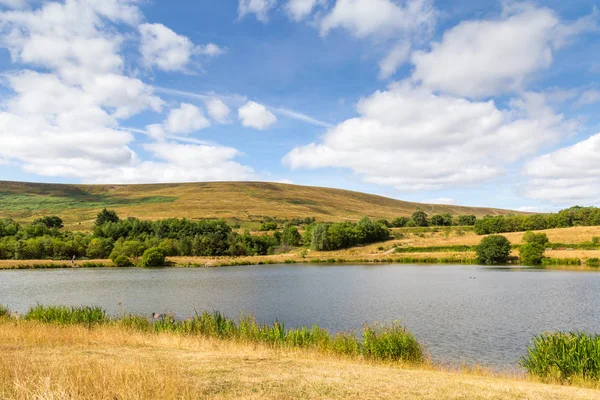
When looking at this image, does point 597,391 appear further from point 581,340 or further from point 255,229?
point 255,229

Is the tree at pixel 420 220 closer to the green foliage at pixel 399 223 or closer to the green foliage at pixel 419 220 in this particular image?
the green foliage at pixel 419 220

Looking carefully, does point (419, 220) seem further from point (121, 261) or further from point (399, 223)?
point (121, 261)

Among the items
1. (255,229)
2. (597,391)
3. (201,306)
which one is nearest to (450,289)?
(201,306)

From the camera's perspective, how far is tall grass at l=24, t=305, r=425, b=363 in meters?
17.3

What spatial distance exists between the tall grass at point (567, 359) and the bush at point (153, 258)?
83.1 meters

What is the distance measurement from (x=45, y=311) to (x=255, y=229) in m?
123

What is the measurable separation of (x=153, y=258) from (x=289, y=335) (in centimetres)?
7641

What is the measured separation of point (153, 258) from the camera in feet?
293

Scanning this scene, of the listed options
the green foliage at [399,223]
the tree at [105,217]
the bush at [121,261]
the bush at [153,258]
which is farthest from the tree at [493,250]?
the tree at [105,217]

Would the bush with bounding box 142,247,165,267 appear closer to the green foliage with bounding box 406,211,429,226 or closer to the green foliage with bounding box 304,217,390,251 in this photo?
the green foliage with bounding box 304,217,390,251

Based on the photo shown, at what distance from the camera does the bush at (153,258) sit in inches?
3494

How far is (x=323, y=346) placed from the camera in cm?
1798

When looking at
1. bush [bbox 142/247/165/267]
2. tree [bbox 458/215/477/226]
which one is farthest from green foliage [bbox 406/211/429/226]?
bush [bbox 142/247/165/267]

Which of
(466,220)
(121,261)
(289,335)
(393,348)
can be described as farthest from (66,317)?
(466,220)
